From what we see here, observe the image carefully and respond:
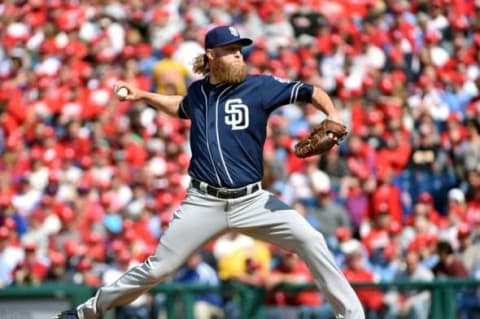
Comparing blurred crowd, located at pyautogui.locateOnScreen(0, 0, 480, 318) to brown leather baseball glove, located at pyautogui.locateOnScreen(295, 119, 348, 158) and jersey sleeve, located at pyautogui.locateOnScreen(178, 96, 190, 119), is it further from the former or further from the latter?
brown leather baseball glove, located at pyautogui.locateOnScreen(295, 119, 348, 158)

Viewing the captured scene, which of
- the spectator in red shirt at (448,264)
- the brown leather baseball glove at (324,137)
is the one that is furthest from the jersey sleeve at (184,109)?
the spectator in red shirt at (448,264)

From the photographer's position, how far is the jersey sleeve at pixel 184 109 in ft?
27.0

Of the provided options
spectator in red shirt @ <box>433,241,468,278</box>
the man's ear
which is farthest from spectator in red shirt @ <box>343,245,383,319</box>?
the man's ear

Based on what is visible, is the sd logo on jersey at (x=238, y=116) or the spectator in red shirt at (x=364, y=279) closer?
the sd logo on jersey at (x=238, y=116)

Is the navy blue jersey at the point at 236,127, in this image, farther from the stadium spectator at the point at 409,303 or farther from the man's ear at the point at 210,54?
the stadium spectator at the point at 409,303

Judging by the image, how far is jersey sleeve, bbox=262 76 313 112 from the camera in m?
7.86

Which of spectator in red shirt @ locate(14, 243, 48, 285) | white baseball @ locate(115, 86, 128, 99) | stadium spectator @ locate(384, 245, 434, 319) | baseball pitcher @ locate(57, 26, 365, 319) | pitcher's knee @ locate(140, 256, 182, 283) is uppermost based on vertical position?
white baseball @ locate(115, 86, 128, 99)

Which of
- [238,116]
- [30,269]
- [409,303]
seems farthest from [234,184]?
[30,269]

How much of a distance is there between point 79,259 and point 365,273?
281 cm

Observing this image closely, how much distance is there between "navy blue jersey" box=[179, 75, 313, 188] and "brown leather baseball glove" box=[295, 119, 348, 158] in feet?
0.76

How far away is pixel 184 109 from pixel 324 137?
1.02m

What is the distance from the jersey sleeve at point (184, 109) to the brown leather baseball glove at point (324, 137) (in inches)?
32.4

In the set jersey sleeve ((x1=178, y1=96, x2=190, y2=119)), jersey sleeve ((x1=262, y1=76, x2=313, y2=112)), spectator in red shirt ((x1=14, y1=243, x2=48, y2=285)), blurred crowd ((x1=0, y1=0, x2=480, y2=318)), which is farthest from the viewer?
spectator in red shirt ((x1=14, y1=243, x2=48, y2=285))

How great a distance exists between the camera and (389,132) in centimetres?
1514
